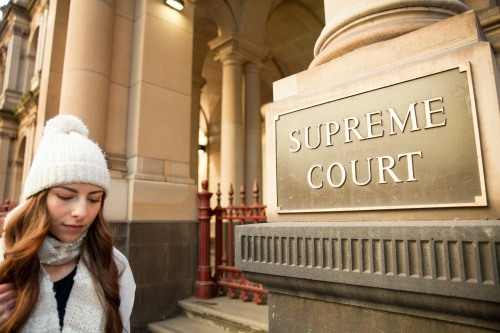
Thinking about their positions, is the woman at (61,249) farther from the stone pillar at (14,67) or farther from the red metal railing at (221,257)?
the stone pillar at (14,67)

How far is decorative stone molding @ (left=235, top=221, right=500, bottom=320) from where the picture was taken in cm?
134

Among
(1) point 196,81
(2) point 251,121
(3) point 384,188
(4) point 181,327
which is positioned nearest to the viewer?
(3) point 384,188

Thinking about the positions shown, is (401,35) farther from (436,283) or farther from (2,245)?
(2,245)

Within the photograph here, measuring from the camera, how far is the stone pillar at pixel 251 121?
989cm

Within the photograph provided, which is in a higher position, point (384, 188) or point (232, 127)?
point (232, 127)

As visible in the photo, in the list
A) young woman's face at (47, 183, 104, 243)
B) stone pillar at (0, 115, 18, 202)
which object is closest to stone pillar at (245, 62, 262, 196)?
young woman's face at (47, 183, 104, 243)

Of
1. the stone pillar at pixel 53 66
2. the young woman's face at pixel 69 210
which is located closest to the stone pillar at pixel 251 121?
the stone pillar at pixel 53 66

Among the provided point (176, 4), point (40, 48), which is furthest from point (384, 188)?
point (40, 48)

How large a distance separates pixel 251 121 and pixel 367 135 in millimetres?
8169

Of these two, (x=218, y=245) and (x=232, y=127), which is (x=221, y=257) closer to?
(x=218, y=245)

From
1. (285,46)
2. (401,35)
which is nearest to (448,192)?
(401,35)

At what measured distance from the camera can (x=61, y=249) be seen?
1.39 m

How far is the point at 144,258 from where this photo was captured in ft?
14.6

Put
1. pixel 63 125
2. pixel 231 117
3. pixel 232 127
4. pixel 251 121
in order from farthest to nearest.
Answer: pixel 251 121 → pixel 231 117 → pixel 232 127 → pixel 63 125
